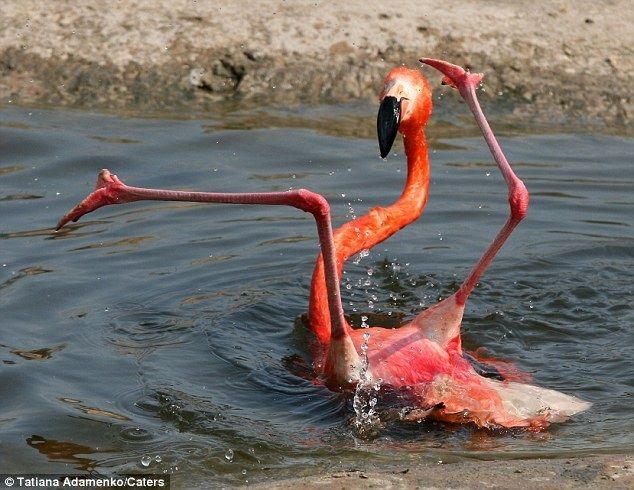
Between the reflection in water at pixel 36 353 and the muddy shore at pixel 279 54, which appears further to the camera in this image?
the muddy shore at pixel 279 54

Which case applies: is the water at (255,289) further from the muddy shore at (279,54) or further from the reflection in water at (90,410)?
the muddy shore at (279,54)

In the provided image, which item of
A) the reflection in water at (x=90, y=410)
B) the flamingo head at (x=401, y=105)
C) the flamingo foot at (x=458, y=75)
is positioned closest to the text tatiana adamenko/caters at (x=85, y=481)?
the reflection in water at (x=90, y=410)

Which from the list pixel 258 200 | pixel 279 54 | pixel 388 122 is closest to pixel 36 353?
pixel 258 200

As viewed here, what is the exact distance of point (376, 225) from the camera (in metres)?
5.27

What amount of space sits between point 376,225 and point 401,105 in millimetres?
548

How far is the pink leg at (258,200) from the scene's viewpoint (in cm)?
426

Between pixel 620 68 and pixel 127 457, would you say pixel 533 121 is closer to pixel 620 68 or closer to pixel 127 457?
pixel 620 68

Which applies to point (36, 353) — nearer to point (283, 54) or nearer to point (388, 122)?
point (388, 122)

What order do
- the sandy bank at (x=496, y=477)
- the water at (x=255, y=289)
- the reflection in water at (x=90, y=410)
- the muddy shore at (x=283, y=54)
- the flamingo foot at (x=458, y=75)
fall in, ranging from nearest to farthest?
the sandy bank at (x=496, y=477) < the water at (x=255, y=289) < the reflection in water at (x=90, y=410) < the flamingo foot at (x=458, y=75) < the muddy shore at (x=283, y=54)

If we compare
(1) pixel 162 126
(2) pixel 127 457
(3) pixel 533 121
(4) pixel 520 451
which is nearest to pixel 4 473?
(2) pixel 127 457

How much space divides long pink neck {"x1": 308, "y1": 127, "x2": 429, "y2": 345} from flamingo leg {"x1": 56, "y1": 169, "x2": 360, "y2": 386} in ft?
1.63

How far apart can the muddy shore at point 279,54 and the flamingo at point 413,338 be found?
3.42 meters

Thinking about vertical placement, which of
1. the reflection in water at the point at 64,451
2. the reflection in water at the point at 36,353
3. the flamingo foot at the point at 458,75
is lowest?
the reflection in water at the point at 36,353

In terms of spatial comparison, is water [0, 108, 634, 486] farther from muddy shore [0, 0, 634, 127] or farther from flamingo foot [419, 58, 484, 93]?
flamingo foot [419, 58, 484, 93]
